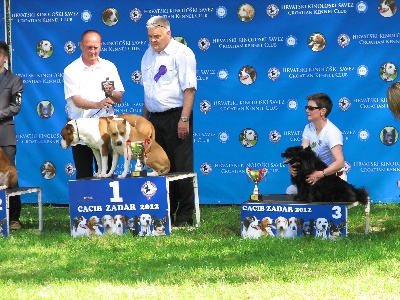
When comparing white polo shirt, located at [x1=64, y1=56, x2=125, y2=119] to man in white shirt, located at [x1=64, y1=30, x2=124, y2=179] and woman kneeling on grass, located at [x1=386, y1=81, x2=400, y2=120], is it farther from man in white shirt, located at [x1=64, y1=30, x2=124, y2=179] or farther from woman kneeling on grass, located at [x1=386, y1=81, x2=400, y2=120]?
woman kneeling on grass, located at [x1=386, y1=81, x2=400, y2=120]

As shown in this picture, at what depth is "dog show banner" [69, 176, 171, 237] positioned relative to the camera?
779 cm

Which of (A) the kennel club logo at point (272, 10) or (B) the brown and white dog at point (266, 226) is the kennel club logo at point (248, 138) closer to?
(A) the kennel club logo at point (272, 10)

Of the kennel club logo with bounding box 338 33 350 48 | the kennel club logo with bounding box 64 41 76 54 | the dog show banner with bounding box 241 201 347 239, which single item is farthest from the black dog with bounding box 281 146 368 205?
the kennel club logo with bounding box 64 41 76 54

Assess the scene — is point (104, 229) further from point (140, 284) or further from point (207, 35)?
point (207, 35)

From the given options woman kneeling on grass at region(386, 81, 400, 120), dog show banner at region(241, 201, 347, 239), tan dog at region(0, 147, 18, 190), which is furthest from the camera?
tan dog at region(0, 147, 18, 190)

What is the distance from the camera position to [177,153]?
8.52 metres

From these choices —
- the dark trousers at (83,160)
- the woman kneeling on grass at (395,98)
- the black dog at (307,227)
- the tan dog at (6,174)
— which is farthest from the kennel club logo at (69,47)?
the woman kneeling on grass at (395,98)

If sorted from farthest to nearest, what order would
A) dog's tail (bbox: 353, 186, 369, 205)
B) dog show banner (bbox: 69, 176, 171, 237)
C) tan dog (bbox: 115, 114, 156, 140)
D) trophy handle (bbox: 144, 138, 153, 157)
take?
1. tan dog (bbox: 115, 114, 156, 140)
2. trophy handle (bbox: 144, 138, 153, 157)
3. dog show banner (bbox: 69, 176, 171, 237)
4. dog's tail (bbox: 353, 186, 369, 205)

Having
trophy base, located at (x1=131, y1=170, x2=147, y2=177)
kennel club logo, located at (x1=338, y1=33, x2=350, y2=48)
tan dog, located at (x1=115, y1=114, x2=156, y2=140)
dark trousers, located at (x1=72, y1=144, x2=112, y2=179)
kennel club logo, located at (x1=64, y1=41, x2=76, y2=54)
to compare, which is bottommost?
trophy base, located at (x1=131, y1=170, x2=147, y2=177)

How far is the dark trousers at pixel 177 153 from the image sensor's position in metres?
8.43

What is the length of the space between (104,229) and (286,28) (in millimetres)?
3573

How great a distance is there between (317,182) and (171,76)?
5.98ft

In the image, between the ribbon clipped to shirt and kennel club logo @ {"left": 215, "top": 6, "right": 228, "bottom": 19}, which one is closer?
the ribbon clipped to shirt

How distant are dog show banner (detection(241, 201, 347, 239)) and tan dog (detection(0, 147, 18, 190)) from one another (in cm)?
240
